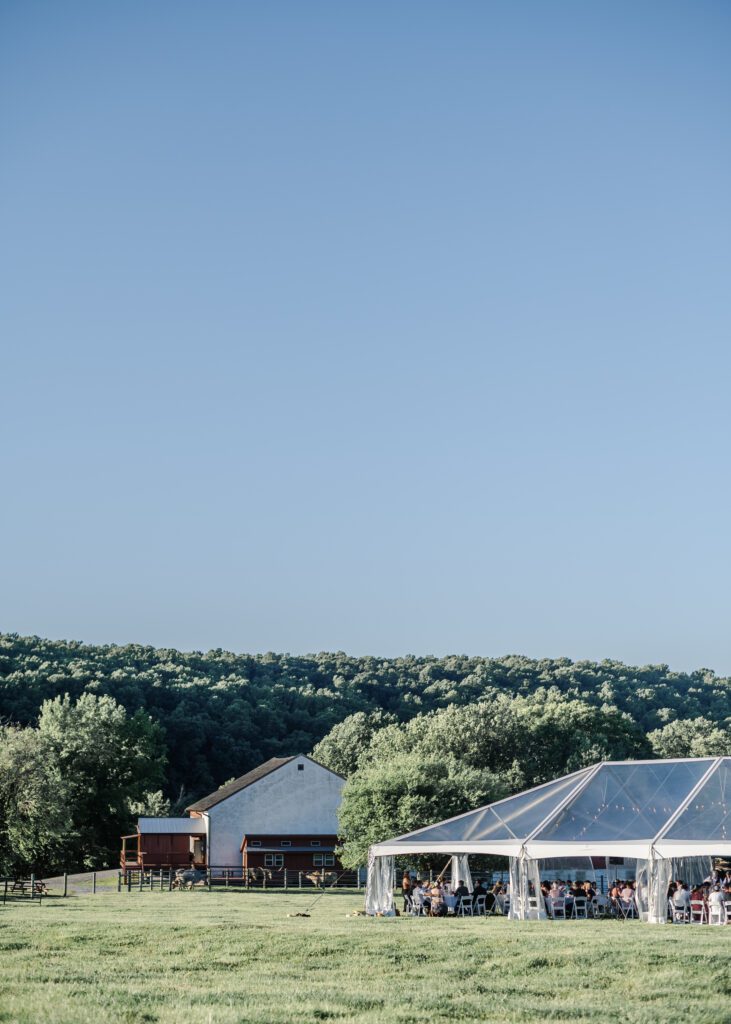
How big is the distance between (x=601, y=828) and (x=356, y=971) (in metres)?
14.1

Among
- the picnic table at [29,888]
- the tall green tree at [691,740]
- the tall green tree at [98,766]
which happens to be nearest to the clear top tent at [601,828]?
the picnic table at [29,888]

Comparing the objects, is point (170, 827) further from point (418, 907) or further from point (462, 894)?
point (462, 894)

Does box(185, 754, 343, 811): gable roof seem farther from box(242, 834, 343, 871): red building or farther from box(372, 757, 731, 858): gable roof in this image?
box(372, 757, 731, 858): gable roof

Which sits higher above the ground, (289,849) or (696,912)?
(289,849)

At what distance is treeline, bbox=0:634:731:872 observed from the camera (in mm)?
67625

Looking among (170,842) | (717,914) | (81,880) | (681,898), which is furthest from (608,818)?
(81,880)

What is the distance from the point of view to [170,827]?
59281 millimetres

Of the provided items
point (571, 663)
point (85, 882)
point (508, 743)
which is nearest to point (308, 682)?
point (571, 663)

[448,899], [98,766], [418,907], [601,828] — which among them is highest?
[98,766]

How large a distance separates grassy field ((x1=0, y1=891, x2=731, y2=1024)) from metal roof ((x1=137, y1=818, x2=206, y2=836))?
32.5 metres

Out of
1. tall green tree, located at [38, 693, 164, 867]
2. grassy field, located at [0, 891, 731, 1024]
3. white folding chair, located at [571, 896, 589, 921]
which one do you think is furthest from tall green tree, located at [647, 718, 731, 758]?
grassy field, located at [0, 891, 731, 1024]

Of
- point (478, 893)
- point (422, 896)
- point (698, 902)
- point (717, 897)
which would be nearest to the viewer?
point (717, 897)

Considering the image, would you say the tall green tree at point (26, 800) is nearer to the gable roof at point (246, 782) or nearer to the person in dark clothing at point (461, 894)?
the gable roof at point (246, 782)

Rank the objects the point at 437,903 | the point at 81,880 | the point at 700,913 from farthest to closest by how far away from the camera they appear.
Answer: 1. the point at 81,880
2. the point at 437,903
3. the point at 700,913
